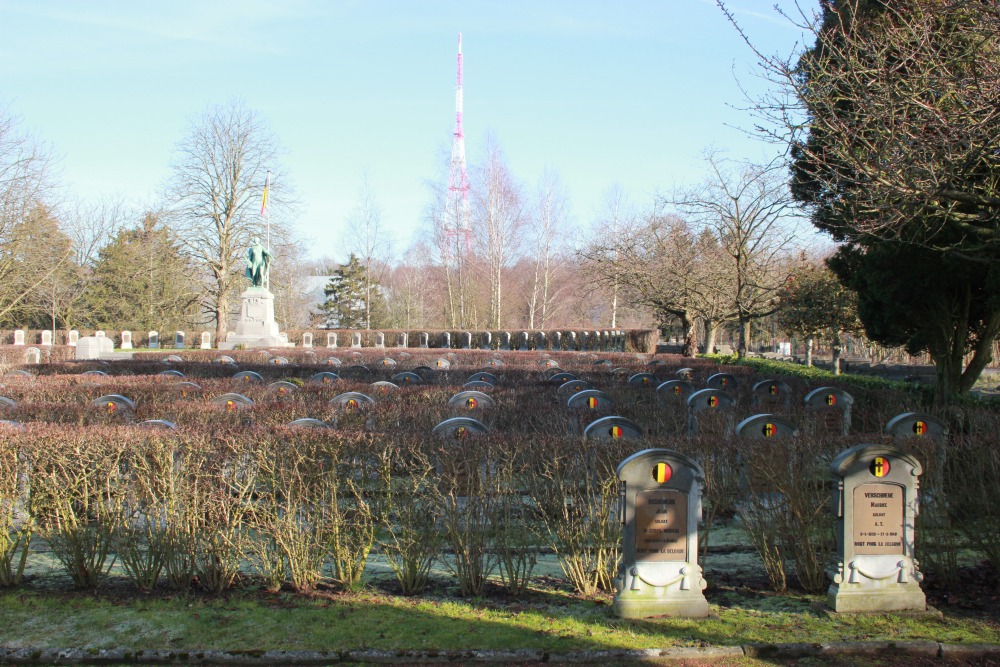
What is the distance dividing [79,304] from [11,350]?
932 inches

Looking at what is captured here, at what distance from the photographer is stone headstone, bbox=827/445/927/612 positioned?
214 inches

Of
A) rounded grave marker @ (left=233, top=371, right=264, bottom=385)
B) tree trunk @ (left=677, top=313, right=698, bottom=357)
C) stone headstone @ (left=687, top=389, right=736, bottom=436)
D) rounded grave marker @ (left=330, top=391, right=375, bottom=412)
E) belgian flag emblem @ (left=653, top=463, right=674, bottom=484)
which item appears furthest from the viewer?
tree trunk @ (left=677, top=313, right=698, bottom=357)

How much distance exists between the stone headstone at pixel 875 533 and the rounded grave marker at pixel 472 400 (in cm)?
599

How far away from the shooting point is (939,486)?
255 inches

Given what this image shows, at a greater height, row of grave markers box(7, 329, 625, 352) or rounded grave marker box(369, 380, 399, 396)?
row of grave markers box(7, 329, 625, 352)

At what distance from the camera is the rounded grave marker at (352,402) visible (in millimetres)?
10320

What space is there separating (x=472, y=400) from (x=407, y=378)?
5.58m

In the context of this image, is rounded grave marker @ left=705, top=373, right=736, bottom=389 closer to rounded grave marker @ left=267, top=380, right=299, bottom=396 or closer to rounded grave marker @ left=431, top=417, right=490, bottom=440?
rounded grave marker @ left=267, top=380, right=299, bottom=396

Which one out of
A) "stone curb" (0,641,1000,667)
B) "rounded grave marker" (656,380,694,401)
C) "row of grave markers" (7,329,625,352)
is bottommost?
"stone curb" (0,641,1000,667)

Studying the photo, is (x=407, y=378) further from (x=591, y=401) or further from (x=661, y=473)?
(x=661, y=473)

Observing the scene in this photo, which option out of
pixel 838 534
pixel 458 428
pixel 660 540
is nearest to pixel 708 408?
pixel 458 428

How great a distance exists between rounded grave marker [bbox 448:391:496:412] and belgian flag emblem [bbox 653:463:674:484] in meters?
5.71

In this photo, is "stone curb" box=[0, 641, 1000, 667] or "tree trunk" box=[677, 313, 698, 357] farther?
"tree trunk" box=[677, 313, 698, 357]

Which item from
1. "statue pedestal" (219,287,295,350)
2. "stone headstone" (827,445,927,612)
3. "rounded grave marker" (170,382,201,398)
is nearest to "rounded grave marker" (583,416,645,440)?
"stone headstone" (827,445,927,612)
